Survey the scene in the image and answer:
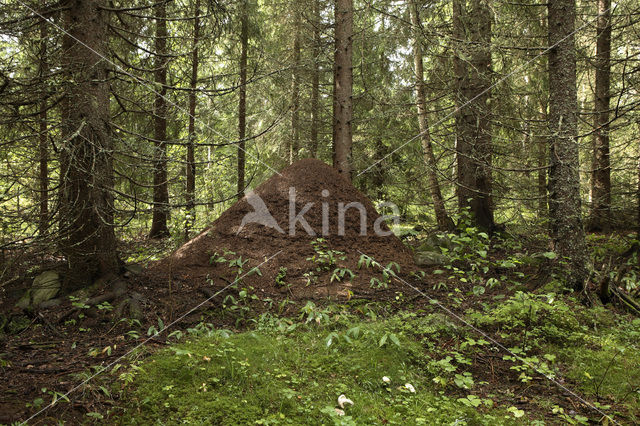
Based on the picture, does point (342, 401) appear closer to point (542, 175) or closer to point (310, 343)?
point (310, 343)

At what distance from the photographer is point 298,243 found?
21.6 feet

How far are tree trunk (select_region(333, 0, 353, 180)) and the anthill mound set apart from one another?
185 cm

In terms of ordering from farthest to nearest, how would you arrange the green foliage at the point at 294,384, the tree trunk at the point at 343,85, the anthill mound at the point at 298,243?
the tree trunk at the point at 343,85, the anthill mound at the point at 298,243, the green foliage at the point at 294,384

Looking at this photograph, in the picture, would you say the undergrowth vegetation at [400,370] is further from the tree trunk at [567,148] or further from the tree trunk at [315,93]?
the tree trunk at [315,93]

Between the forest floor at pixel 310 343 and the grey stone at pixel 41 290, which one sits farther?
the grey stone at pixel 41 290

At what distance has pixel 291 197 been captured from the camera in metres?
7.10

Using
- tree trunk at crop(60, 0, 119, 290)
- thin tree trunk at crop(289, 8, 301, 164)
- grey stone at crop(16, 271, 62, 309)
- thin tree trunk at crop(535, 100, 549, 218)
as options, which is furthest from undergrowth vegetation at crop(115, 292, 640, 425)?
thin tree trunk at crop(289, 8, 301, 164)

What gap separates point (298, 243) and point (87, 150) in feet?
11.0

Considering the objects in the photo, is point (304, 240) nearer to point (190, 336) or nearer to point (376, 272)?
point (376, 272)

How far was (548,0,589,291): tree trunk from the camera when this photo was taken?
537cm

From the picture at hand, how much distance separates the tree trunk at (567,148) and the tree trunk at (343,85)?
473 cm

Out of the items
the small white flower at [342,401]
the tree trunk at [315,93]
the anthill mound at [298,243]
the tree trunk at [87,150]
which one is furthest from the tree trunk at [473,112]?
the tree trunk at [87,150]

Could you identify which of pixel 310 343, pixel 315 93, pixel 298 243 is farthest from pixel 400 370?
pixel 315 93

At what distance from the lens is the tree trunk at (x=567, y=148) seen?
211 inches
